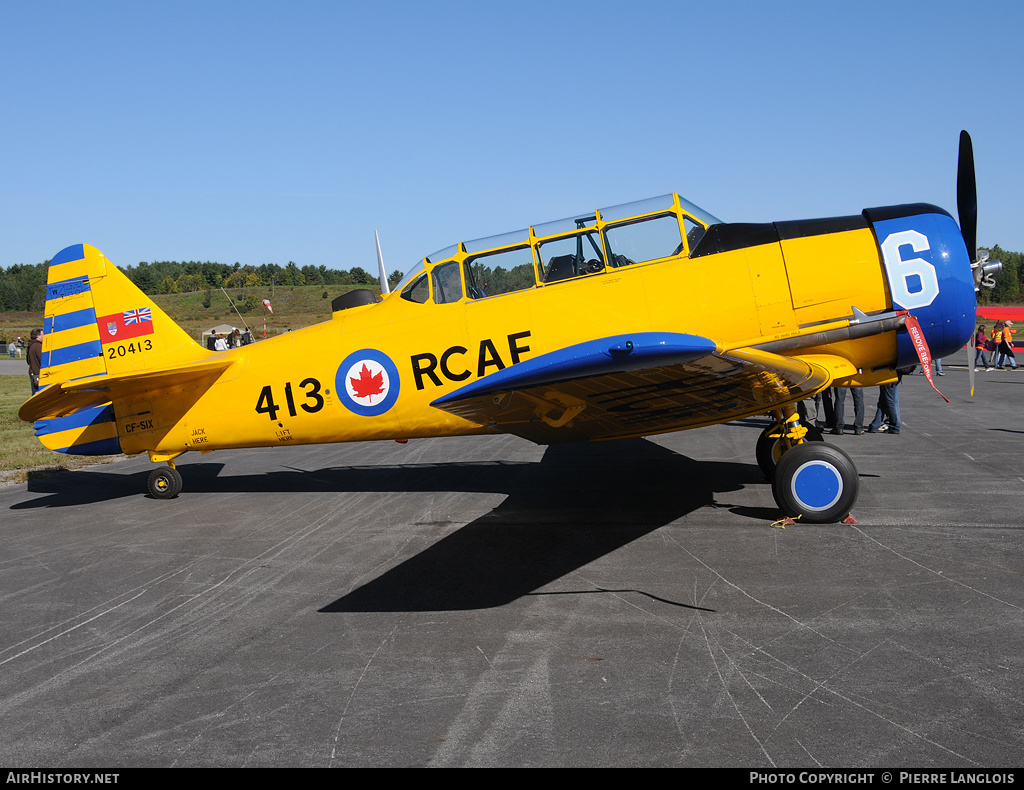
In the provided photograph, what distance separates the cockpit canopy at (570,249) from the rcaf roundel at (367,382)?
85cm

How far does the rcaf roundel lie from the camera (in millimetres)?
7699

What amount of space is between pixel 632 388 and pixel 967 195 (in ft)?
15.0

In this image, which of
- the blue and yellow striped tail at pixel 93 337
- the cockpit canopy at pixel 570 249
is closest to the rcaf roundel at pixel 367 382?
the cockpit canopy at pixel 570 249

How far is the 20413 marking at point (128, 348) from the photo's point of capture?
9.16m

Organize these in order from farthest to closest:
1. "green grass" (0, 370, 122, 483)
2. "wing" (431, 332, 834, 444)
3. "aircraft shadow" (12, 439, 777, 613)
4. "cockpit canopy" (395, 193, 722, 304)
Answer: "green grass" (0, 370, 122, 483)
"cockpit canopy" (395, 193, 722, 304)
"aircraft shadow" (12, 439, 777, 613)
"wing" (431, 332, 834, 444)

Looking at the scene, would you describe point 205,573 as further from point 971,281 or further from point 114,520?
point 971,281

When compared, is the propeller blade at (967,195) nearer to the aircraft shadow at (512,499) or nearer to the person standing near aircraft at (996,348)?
the aircraft shadow at (512,499)

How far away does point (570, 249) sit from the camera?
23.8ft

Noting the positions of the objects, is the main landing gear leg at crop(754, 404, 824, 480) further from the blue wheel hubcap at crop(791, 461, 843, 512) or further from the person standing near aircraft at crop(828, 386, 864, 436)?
the person standing near aircraft at crop(828, 386, 864, 436)

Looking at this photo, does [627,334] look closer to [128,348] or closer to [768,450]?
[768,450]

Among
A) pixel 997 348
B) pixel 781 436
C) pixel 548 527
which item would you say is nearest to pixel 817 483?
pixel 781 436

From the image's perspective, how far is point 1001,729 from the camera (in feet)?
10.3

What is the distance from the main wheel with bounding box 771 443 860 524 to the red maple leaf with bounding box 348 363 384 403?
4.15 metres

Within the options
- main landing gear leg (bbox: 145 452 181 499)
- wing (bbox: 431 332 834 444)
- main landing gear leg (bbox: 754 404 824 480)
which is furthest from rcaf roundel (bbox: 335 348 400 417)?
main landing gear leg (bbox: 754 404 824 480)
